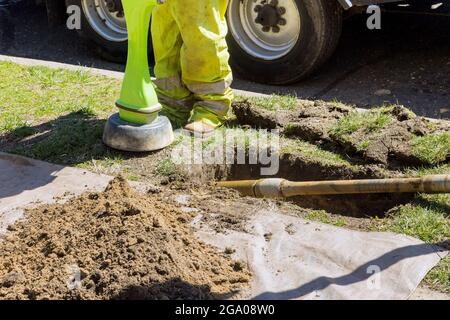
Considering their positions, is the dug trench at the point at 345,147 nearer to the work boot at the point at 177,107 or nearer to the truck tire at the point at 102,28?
the work boot at the point at 177,107

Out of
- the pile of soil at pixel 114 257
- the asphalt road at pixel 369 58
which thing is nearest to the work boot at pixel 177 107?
the asphalt road at pixel 369 58

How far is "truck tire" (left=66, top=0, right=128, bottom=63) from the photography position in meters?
7.97

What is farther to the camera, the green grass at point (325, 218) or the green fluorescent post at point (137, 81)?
the green fluorescent post at point (137, 81)

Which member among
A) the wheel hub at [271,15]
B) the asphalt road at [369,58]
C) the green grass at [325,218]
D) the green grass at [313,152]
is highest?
the wheel hub at [271,15]

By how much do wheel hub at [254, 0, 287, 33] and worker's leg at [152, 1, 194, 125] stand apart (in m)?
1.09

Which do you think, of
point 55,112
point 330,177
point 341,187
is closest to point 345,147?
point 330,177

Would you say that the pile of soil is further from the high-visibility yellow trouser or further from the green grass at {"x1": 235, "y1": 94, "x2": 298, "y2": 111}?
the green grass at {"x1": 235, "y1": 94, "x2": 298, "y2": 111}

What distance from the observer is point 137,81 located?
220 inches

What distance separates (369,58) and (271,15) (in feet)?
3.85

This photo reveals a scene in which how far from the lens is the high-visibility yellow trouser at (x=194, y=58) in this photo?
5.80 m

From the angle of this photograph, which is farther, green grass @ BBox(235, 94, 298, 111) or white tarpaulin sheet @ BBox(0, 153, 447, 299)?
green grass @ BBox(235, 94, 298, 111)

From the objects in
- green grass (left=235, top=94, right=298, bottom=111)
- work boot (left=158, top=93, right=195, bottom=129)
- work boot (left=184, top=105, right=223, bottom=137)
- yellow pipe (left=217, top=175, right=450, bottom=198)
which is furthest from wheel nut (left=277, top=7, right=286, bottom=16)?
yellow pipe (left=217, top=175, right=450, bottom=198)

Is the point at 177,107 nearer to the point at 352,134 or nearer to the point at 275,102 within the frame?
the point at 275,102

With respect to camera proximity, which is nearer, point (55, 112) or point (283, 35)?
point (55, 112)
